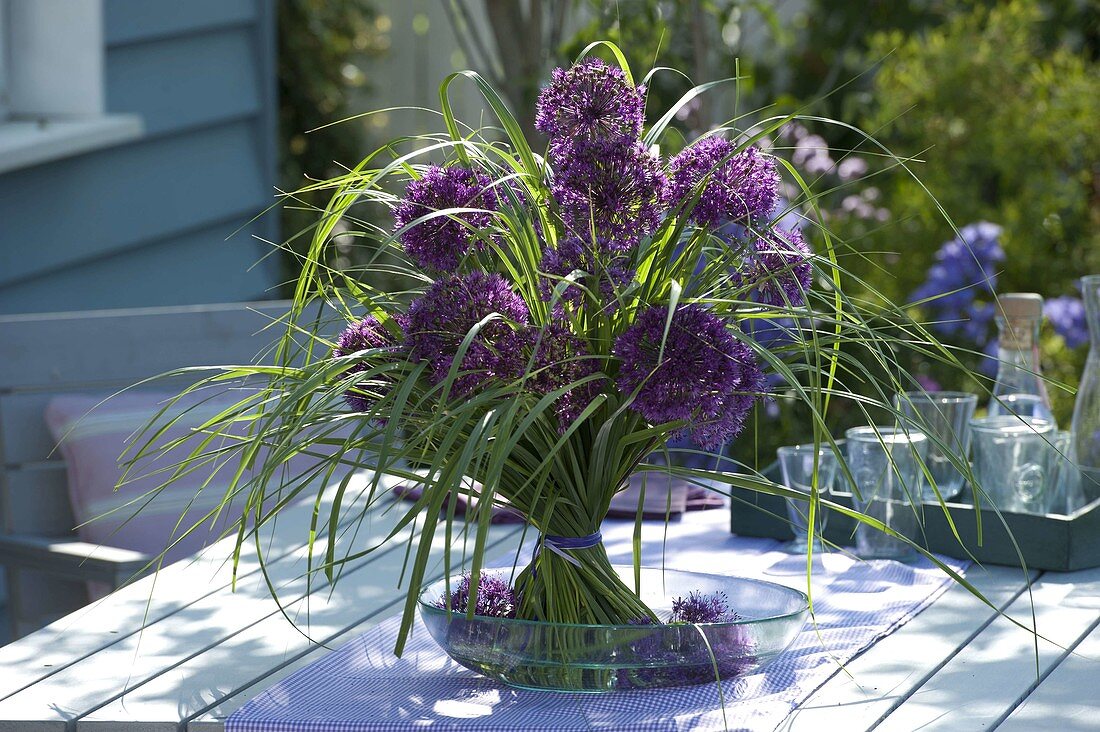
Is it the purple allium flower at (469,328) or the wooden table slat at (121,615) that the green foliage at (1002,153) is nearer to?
the wooden table slat at (121,615)

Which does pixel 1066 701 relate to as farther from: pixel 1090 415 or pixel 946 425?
pixel 1090 415

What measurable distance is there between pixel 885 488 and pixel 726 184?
603mm

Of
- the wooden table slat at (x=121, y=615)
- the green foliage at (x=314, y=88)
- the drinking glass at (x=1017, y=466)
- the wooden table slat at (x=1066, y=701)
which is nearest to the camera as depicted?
the wooden table slat at (x=1066, y=701)

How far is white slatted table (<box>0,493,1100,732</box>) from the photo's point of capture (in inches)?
45.1

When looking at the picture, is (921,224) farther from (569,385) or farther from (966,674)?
(569,385)

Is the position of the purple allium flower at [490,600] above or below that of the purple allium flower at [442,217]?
below

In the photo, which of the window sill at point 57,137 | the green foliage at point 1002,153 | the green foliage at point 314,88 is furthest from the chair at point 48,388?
the green foliage at point 314,88

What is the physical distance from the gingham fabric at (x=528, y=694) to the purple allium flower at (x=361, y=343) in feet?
0.88

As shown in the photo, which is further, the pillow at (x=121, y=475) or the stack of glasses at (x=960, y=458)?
the pillow at (x=121, y=475)

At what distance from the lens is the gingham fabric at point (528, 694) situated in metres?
1.09

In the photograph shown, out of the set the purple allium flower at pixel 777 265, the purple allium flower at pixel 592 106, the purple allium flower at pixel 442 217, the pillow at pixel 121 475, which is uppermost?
the purple allium flower at pixel 592 106

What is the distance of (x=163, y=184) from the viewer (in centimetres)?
371

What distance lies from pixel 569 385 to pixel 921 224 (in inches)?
142

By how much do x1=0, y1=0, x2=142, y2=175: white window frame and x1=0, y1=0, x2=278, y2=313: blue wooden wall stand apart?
0.11 metres
